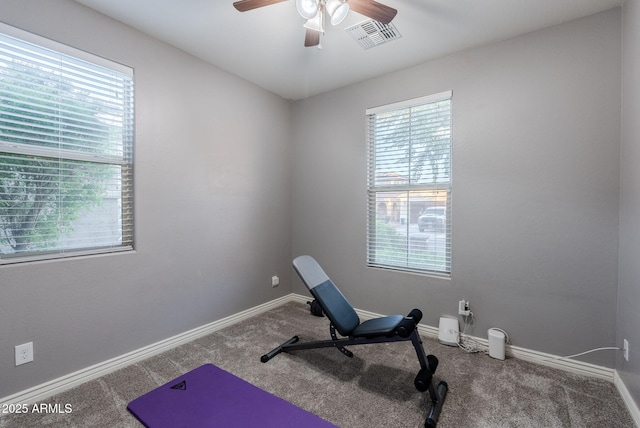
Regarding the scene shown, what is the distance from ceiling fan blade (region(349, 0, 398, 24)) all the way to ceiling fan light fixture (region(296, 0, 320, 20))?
21 cm

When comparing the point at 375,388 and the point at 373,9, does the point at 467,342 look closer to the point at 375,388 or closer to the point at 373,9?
the point at 375,388

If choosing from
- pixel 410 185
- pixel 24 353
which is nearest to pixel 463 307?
pixel 410 185

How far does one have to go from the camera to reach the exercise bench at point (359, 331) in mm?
1771

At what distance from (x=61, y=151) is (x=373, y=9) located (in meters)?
2.29

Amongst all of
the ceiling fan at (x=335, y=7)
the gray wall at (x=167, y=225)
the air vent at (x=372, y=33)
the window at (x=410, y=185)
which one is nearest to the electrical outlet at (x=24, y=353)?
the gray wall at (x=167, y=225)

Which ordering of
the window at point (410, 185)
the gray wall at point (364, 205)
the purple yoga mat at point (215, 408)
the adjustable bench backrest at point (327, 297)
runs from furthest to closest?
the window at point (410, 185) → the adjustable bench backrest at point (327, 297) → the gray wall at point (364, 205) → the purple yoga mat at point (215, 408)

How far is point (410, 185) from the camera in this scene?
298 centimetres

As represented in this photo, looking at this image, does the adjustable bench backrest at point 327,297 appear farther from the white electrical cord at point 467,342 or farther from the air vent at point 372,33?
the air vent at point 372,33

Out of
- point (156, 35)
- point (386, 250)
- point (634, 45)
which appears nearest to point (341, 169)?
point (386, 250)

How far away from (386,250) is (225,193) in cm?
185

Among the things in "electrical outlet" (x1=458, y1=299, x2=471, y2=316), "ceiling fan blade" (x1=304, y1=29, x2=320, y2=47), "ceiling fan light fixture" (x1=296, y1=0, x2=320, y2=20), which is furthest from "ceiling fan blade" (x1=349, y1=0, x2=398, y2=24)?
"electrical outlet" (x1=458, y1=299, x2=471, y2=316)

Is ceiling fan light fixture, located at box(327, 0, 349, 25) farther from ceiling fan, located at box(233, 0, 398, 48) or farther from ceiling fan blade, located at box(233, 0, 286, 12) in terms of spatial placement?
ceiling fan blade, located at box(233, 0, 286, 12)

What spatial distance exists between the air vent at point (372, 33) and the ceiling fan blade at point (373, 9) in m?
0.48

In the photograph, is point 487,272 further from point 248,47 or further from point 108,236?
point 108,236
